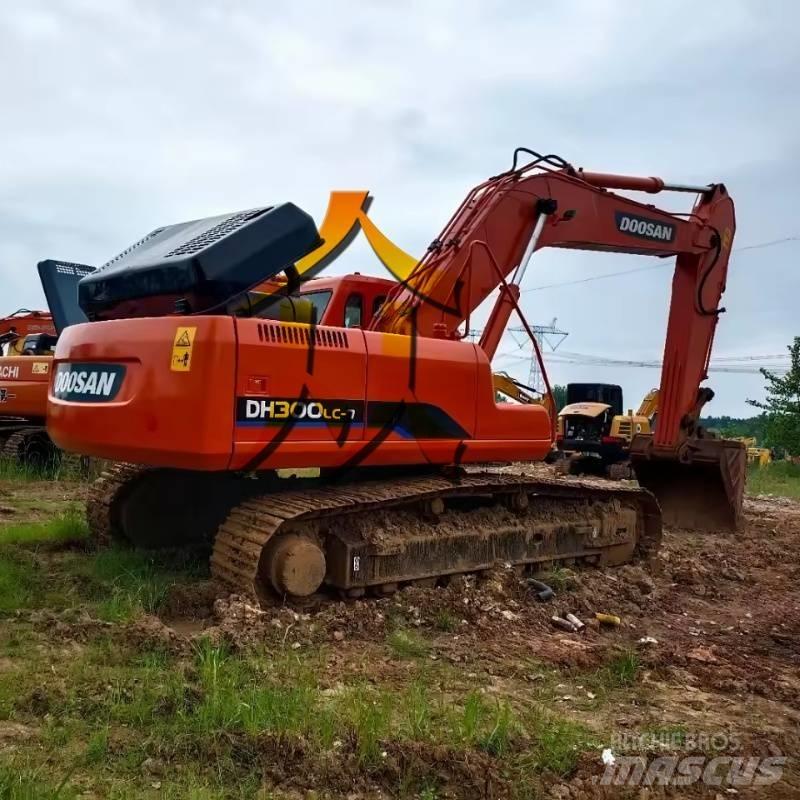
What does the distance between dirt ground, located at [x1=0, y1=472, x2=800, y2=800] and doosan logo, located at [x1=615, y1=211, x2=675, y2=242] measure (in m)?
3.32

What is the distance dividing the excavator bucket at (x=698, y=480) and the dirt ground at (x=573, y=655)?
245 cm

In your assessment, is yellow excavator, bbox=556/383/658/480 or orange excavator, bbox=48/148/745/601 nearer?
orange excavator, bbox=48/148/745/601

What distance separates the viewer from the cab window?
649cm

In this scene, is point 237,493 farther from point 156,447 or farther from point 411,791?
point 411,791

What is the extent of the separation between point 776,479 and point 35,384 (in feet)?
50.2

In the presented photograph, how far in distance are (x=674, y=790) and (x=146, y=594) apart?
314 centimetres

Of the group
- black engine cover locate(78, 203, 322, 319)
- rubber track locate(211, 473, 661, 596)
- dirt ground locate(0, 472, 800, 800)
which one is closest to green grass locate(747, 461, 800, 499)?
dirt ground locate(0, 472, 800, 800)

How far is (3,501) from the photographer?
9.30m

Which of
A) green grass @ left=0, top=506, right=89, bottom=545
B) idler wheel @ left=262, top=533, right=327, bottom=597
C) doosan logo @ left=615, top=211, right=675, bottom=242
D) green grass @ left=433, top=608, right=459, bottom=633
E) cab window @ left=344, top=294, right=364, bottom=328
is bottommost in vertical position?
green grass @ left=0, top=506, right=89, bottom=545

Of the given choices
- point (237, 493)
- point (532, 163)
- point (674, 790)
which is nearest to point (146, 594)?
point (237, 493)

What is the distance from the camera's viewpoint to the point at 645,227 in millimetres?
8125

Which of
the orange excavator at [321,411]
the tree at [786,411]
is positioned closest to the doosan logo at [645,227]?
the orange excavator at [321,411]

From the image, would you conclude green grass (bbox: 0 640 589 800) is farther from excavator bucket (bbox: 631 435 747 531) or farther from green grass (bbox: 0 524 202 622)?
excavator bucket (bbox: 631 435 747 531)

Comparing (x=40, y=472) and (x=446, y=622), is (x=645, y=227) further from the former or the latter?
(x=40, y=472)
